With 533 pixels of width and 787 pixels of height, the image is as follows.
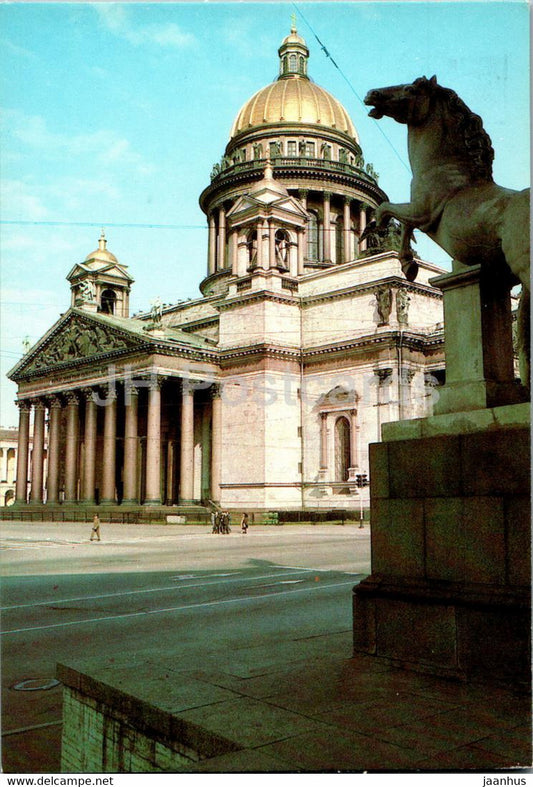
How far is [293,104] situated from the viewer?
7338 cm

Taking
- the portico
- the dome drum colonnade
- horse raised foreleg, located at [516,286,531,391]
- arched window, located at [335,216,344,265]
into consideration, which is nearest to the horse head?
horse raised foreleg, located at [516,286,531,391]

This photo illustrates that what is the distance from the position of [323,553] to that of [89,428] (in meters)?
38.4

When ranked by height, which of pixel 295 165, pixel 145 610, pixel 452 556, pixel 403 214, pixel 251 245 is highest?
pixel 295 165

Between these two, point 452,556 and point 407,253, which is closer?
point 452,556

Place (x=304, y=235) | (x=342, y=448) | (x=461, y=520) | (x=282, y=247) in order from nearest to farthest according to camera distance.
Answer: (x=461, y=520)
(x=342, y=448)
(x=282, y=247)
(x=304, y=235)

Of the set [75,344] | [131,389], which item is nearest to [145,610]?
[131,389]

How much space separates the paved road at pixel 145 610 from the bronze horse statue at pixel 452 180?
4.04m

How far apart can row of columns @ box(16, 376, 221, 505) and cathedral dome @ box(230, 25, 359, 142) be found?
31891 mm

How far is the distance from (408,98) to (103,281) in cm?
6594

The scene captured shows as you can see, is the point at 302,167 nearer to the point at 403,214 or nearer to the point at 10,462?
the point at 10,462

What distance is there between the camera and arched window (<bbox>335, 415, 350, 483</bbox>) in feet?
171

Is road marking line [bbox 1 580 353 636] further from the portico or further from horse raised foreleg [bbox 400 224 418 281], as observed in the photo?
the portico

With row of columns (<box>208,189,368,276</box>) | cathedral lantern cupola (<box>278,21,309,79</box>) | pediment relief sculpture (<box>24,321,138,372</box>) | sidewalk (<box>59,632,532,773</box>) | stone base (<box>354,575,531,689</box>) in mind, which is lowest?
sidewalk (<box>59,632,532,773</box>)

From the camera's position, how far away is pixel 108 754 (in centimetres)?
538
